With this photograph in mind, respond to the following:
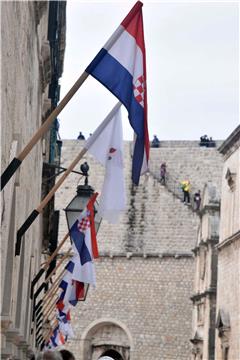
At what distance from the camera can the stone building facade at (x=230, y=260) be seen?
82.5 feet

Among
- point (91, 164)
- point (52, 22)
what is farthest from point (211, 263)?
point (52, 22)

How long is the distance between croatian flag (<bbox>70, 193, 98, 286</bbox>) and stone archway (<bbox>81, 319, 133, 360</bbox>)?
30.3 m

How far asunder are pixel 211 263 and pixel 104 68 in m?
25.8

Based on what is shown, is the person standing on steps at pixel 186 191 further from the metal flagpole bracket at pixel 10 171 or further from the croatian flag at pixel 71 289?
the metal flagpole bracket at pixel 10 171

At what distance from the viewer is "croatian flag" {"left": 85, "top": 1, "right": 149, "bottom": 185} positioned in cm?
668

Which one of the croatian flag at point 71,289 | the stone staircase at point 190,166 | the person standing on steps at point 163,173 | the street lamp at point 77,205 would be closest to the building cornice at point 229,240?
the croatian flag at point 71,289

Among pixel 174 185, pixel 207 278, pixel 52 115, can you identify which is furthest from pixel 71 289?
pixel 174 185

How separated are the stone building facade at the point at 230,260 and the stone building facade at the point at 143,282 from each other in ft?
42.8

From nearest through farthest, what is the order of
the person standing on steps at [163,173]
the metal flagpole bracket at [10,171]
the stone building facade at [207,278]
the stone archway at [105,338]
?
1. the metal flagpole bracket at [10,171]
2. the stone building facade at [207,278]
3. the stone archway at [105,338]
4. the person standing on steps at [163,173]

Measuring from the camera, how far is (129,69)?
269 inches

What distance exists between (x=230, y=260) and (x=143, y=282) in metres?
15.4

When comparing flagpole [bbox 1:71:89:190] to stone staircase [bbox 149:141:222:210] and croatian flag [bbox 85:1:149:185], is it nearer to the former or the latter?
croatian flag [bbox 85:1:149:185]

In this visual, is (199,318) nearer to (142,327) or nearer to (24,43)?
(142,327)

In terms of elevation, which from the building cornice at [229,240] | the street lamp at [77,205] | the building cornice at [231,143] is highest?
the building cornice at [231,143]
